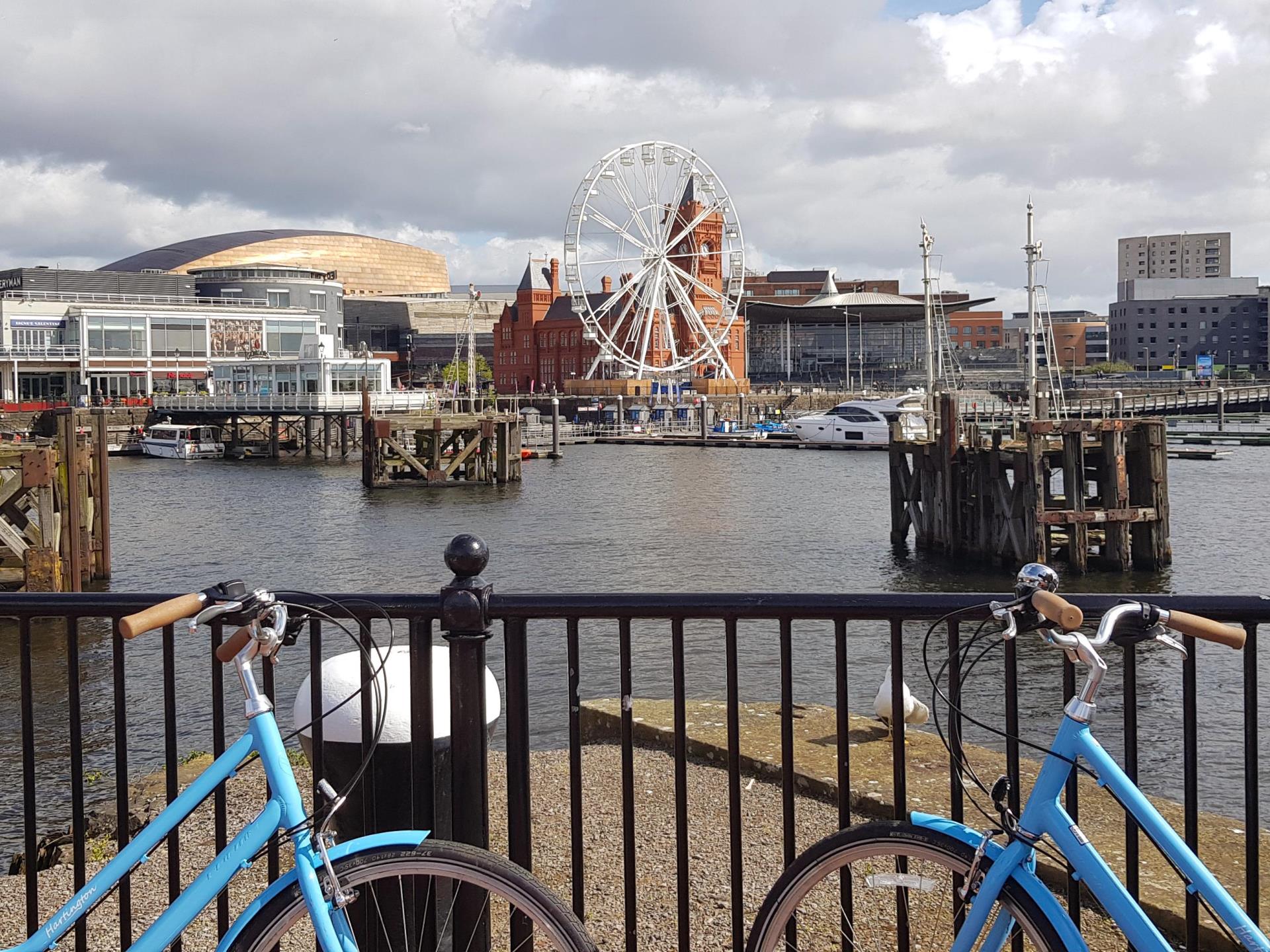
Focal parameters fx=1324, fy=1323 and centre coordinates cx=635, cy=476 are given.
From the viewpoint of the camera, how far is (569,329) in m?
124

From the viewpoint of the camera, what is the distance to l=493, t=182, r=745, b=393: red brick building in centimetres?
11181

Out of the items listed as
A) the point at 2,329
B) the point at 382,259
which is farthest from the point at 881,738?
the point at 382,259

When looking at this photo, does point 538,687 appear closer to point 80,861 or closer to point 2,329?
point 80,861

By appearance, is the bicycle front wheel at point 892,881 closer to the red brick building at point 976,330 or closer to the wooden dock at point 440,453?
the wooden dock at point 440,453

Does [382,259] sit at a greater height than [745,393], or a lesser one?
greater

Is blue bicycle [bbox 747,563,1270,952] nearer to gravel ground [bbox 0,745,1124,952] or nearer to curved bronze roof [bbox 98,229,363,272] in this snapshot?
gravel ground [bbox 0,745,1124,952]

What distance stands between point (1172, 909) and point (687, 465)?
6206 centimetres

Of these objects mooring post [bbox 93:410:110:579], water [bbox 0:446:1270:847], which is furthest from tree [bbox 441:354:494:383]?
mooring post [bbox 93:410:110:579]

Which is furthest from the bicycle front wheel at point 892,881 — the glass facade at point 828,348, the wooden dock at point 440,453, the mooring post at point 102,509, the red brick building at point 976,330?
the red brick building at point 976,330

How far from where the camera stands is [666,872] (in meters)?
6.59

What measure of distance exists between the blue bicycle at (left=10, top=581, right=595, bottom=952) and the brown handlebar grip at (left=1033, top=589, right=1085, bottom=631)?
1254 millimetres

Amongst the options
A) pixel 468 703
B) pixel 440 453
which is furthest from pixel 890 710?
pixel 440 453

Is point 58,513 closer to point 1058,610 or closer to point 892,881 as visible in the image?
point 892,881

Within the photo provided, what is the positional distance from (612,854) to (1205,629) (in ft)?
15.2
